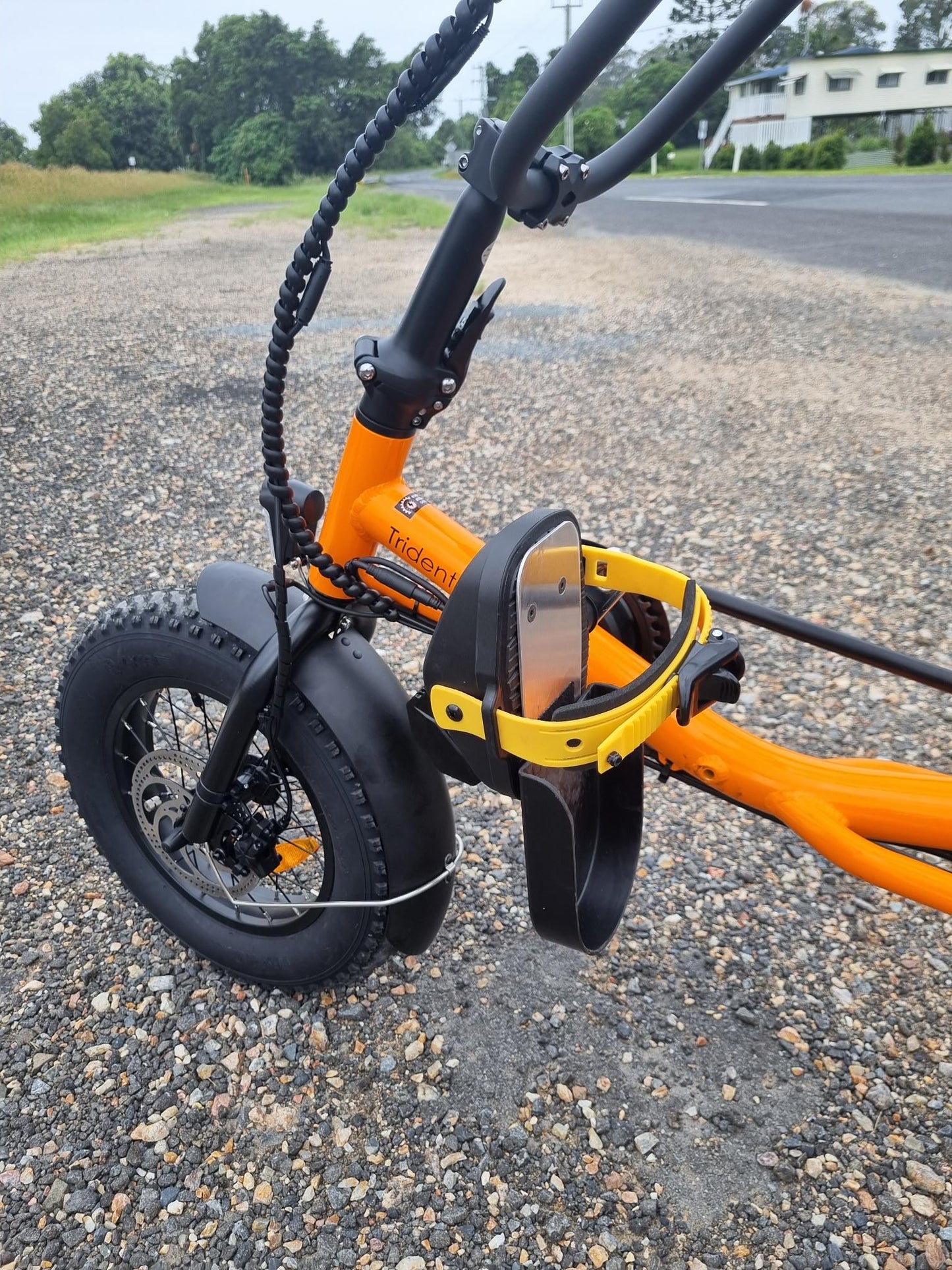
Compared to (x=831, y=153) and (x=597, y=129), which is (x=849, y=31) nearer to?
(x=831, y=153)

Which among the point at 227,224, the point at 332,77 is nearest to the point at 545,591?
the point at 227,224

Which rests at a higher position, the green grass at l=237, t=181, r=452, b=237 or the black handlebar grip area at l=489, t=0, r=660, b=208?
the green grass at l=237, t=181, r=452, b=237

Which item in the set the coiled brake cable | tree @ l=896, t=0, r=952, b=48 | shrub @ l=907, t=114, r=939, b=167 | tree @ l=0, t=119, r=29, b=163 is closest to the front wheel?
the coiled brake cable

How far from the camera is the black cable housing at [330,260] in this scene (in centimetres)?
122

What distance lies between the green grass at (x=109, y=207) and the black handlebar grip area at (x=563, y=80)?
14.5 m

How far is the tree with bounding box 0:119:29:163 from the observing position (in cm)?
2117

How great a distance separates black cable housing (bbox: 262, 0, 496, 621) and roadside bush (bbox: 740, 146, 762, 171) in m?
33.7

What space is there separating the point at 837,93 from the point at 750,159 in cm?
1897

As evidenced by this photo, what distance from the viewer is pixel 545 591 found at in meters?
1.50

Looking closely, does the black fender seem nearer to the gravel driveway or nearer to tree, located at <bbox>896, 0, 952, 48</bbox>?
the gravel driveway

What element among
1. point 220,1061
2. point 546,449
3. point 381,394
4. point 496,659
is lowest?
point 220,1061

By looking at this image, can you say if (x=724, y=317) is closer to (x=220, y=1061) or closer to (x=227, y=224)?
(x=220, y=1061)

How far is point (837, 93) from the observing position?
145ft

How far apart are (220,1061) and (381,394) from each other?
1.54 metres
